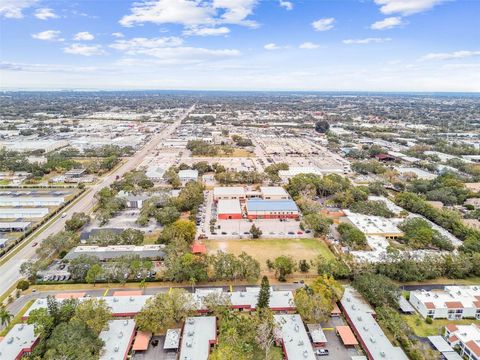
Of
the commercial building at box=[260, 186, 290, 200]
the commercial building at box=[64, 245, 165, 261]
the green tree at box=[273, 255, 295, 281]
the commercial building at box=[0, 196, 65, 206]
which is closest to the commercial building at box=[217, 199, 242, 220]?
the commercial building at box=[260, 186, 290, 200]

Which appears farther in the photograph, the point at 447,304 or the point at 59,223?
the point at 59,223

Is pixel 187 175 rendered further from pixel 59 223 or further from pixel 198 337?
pixel 198 337

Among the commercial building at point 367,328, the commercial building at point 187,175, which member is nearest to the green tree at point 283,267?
the commercial building at point 367,328

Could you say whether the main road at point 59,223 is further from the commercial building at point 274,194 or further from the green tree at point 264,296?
the commercial building at point 274,194

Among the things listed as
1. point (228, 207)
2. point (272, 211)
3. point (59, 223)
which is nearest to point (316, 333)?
point (272, 211)

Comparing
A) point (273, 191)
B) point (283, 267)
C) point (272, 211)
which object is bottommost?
point (283, 267)

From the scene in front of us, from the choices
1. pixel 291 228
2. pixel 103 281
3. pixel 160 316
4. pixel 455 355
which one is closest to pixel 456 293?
pixel 455 355

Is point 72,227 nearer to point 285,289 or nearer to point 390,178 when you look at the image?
point 285,289
